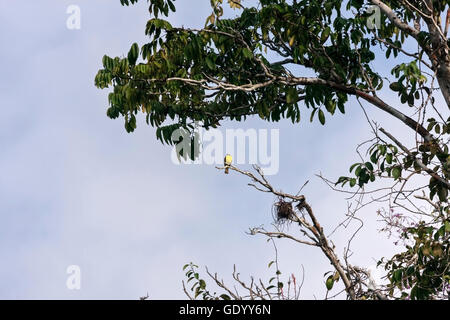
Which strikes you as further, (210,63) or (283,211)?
(210,63)

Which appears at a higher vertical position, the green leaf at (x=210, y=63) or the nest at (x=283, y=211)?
the green leaf at (x=210, y=63)

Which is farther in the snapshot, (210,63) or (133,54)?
(210,63)

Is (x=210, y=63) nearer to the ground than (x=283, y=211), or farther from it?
farther from it

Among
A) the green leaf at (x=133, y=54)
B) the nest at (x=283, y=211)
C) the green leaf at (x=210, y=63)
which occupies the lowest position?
the nest at (x=283, y=211)

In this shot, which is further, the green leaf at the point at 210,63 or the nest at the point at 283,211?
the green leaf at the point at 210,63

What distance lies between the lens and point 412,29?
9.28 m

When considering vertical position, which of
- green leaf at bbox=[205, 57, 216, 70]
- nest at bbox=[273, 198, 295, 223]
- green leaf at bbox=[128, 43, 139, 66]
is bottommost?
nest at bbox=[273, 198, 295, 223]

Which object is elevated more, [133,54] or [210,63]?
[210,63]

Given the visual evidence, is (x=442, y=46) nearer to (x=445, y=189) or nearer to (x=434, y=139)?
(x=434, y=139)

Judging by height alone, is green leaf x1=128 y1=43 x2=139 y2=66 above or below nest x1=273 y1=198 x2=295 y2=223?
above

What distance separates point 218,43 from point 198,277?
3330 mm

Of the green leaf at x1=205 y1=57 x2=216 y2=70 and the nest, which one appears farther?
the green leaf at x1=205 y1=57 x2=216 y2=70
